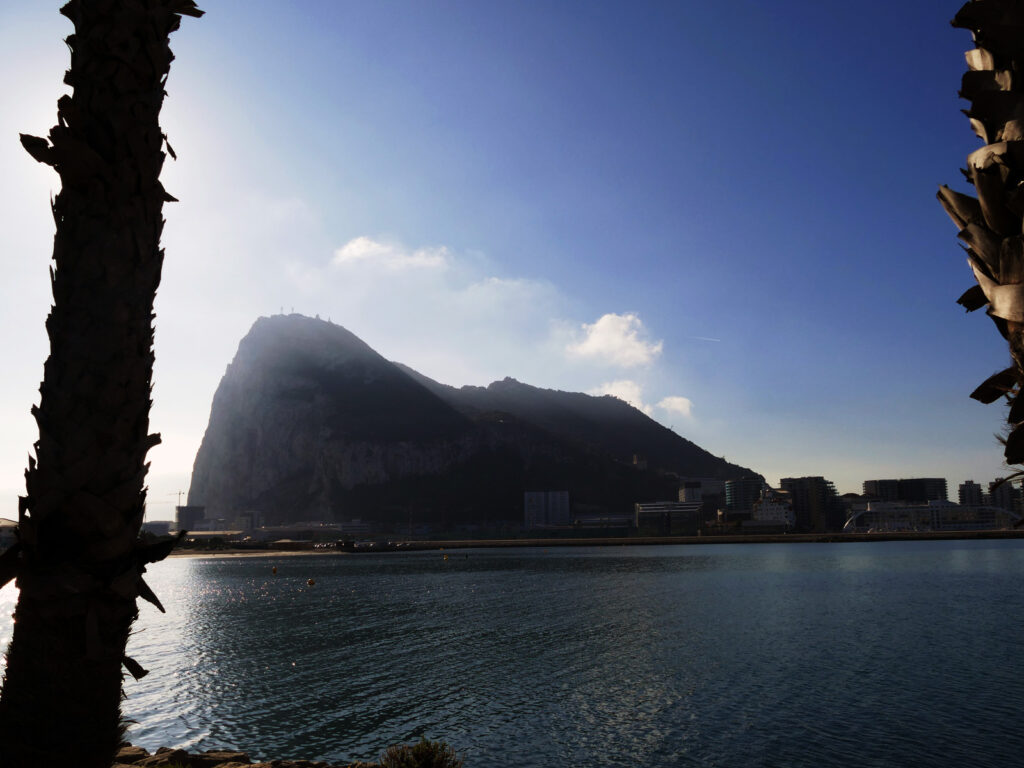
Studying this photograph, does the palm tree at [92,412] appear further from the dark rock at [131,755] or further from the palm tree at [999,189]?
the dark rock at [131,755]

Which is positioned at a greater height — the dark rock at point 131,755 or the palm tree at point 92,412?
the palm tree at point 92,412

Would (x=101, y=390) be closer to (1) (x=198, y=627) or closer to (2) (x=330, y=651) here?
(2) (x=330, y=651)

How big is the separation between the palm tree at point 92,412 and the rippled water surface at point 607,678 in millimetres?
20763

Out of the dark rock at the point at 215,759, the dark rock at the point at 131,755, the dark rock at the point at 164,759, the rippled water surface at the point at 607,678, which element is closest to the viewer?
the dark rock at the point at 164,759

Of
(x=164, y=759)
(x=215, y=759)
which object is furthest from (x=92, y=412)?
(x=215, y=759)

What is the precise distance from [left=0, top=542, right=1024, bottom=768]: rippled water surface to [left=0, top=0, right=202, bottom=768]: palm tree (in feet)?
68.1

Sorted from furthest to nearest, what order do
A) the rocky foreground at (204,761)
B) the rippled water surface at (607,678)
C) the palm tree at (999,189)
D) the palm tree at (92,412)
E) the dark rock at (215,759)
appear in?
1. the rippled water surface at (607,678)
2. the dark rock at (215,759)
3. the rocky foreground at (204,761)
4. the palm tree at (92,412)
5. the palm tree at (999,189)

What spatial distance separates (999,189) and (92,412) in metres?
6.75

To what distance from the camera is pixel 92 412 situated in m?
5.81

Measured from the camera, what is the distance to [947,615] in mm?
57781

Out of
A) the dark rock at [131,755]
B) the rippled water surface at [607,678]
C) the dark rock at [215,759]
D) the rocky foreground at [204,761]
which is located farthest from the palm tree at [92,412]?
the rippled water surface at [607,678]

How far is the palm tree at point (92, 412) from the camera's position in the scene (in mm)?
5531

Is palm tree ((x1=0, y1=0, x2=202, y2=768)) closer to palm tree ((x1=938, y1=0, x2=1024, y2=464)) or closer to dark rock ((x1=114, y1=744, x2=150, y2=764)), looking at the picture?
palm tree ((x1=938, y1=0, x2=1024, y2=464))

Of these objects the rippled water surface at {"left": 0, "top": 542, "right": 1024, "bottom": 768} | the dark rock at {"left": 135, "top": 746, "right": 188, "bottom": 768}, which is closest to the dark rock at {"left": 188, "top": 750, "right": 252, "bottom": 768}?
the dark rock at {"left": 135, "top": 746, "right": 188, "bottom": 768}
